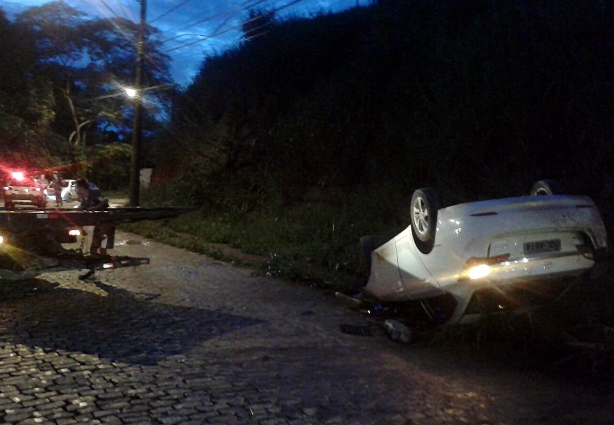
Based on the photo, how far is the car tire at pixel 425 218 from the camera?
6.60 metres

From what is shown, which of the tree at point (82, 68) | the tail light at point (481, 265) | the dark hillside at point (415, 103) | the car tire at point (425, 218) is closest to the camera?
the tail light at point (481, 265)

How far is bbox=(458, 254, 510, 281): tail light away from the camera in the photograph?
20.0 feet

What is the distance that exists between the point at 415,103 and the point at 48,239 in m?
8.68

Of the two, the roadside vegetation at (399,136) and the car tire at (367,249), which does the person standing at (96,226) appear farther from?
the car tire at (367,249)

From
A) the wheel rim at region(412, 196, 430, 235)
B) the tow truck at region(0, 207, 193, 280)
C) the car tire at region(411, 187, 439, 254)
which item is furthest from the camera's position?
the tow truck at region(0, 207, 193, 280)

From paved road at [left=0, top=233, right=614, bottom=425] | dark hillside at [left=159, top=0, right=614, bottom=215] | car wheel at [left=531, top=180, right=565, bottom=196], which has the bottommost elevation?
paved road at [left=0, top=233, right=614, bottom=425]

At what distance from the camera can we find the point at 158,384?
219 inches

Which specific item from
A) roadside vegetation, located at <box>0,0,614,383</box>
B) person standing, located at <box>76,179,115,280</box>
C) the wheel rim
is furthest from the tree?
the wheel rim

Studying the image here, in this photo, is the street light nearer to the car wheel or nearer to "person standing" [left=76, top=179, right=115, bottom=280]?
"person standing" [left=76, top=179, right=115, bottom=280]

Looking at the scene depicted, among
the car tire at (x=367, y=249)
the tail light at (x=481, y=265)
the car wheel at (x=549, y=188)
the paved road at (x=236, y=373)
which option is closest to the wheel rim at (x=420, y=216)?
the tail light at (x=481, y=265)

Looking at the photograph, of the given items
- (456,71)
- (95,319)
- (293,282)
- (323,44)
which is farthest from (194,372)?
(323,44)

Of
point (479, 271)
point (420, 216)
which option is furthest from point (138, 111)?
point (479, 271)

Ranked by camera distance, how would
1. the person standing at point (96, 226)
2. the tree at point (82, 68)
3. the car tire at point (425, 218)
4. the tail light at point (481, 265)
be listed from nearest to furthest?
the tail light at point (481, 265) < the car tire at point (425, 218) < the person standing at point (96, 226) < the tree at point (82, 68)

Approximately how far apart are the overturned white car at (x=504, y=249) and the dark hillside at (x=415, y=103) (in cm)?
298
